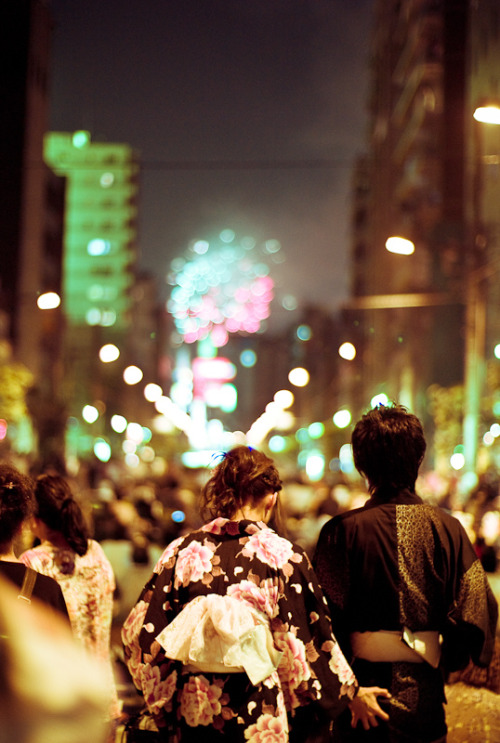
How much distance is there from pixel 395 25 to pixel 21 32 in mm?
35004

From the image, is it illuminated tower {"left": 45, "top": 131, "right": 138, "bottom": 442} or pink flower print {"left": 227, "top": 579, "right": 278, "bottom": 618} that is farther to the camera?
illuminated tower {"left": 45, "top": 131, "right": 138, "bottom": 442}

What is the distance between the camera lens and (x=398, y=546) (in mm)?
3256

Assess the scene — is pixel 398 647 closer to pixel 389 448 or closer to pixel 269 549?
pixel 269 549

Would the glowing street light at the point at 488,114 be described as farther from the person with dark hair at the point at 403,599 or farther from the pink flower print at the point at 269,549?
the pink flower print at the point at 269,549

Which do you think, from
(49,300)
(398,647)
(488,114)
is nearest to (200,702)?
(398,647)

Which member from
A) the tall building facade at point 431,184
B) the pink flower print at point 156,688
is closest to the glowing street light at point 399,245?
the pink flower print at point 156,688

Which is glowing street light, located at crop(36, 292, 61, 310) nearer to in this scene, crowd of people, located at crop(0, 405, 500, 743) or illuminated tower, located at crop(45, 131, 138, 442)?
crowd of people, located at crop(0, 405, 500, 743)

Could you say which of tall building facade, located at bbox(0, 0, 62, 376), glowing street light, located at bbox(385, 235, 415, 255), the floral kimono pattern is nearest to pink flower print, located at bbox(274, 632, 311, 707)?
the floral kimono pattern

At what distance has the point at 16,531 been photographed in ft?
10.6

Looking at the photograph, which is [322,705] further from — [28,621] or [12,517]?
[12,517]

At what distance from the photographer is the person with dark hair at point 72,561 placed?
13.3 ft

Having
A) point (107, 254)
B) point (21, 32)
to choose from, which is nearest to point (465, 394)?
point (21, 32)

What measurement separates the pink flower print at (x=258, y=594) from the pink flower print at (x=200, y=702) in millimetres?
320

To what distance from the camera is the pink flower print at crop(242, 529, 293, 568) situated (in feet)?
10.3
